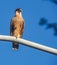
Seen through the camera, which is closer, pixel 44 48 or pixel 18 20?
pixel 44 48

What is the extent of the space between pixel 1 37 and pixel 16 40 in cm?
6

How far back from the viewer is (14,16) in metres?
2.37

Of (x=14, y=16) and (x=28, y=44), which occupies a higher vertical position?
(x=28, y=44)

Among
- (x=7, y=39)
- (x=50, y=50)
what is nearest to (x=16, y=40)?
(x=7, y=39)

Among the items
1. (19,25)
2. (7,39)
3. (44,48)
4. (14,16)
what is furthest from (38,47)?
(14,16)

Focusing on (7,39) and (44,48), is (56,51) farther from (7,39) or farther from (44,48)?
(7,39)

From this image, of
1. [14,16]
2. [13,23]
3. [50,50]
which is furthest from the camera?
[14,16]

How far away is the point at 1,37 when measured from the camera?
37.6 inches

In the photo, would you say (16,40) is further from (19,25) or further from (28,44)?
(19,25)

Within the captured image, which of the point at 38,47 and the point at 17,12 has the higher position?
the point at 38,47

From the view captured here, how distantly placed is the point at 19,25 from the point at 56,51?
1.31m

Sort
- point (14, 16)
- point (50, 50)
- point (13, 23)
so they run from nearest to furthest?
point (50, 50)
point (13, 23)
point (14, 16)

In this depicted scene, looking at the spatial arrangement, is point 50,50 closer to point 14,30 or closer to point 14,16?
point 14,30

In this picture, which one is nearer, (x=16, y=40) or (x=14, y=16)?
(x=16, y=40)
